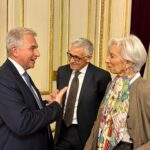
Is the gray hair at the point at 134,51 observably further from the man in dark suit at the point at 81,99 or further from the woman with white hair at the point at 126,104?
the man in dark suit at the point at 81,99

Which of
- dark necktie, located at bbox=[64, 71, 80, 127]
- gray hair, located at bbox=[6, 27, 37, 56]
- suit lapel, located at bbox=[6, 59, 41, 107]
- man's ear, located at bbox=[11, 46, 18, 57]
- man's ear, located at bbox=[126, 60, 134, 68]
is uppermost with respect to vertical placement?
gray hair, located at bbox=[6, 27, 37, 56]

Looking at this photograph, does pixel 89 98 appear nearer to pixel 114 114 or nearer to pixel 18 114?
pixel 114 114

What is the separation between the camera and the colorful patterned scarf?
230 cm

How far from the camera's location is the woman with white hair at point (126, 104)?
2244 millimetres

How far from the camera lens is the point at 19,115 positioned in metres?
2.10

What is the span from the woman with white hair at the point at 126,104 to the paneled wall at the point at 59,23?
1.69 m

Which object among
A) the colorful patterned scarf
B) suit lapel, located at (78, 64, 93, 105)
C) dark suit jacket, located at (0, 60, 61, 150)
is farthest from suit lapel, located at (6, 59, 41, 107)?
suit lapel, located at (78, 64, 93, 105)

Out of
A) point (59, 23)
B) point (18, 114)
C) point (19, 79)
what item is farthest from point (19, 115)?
point (59, 23)

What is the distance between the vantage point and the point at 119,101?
7.77 ft

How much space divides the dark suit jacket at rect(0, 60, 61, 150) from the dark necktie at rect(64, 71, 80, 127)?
637 millimetres

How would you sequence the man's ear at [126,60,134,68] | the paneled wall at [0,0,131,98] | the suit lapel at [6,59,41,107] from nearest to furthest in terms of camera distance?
the suit lapel at [6,59,41,107]
the man's ear at [126,60,134,68]
the paneled wall at [0,0,131,98]

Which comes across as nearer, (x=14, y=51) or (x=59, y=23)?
(x=14, y=51)

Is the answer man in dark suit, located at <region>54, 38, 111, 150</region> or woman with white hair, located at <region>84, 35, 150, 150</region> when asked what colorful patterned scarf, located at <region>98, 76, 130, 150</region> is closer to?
woman with white hair, located at <region>84, 35, 150, 150</region>

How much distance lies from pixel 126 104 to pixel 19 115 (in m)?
0.69
